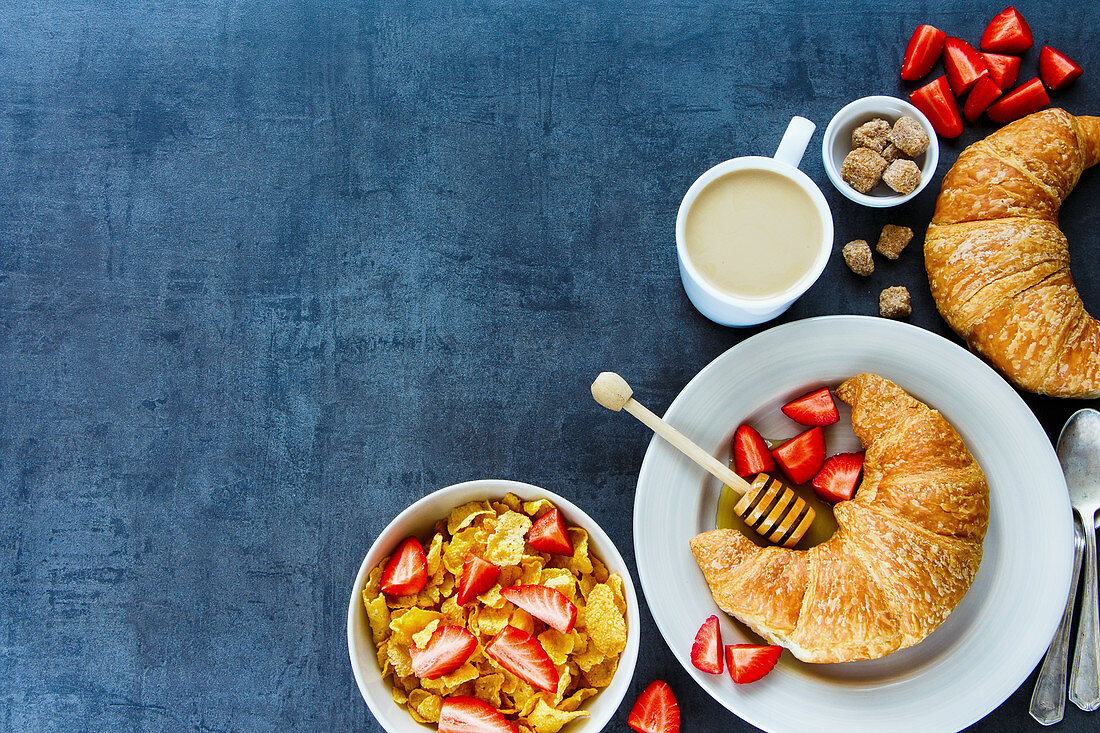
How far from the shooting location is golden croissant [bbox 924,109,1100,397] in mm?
1440

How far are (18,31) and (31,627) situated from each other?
1.37 meters

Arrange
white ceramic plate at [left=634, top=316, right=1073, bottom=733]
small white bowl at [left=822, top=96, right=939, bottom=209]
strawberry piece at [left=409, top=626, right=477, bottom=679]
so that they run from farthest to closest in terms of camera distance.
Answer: small white bowl at [left=822, top=96, right=939, bottom=209] < white ceramic plate at [left=634, top=316, right=1073, bottom=733] < strawberry piece at [left=409, top=626, right=477, bottom=679]

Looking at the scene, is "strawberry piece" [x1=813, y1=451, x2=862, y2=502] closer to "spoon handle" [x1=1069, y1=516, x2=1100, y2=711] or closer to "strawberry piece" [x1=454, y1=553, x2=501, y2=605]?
"spoon handle" [x1=1069, y1=516, x2=1100, y2=711]

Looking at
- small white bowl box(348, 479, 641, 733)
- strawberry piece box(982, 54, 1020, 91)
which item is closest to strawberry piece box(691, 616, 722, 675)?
small white bowl box(348, 479, 641, 733)

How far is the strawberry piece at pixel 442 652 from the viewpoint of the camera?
1.32m

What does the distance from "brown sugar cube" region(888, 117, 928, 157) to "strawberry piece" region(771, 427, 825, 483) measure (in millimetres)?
604

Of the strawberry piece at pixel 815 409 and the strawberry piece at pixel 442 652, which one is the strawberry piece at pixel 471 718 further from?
the strawberry piece at pixel 815 409

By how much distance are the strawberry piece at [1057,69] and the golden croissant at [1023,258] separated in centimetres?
14

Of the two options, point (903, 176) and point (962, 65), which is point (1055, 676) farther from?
point (962, 65)

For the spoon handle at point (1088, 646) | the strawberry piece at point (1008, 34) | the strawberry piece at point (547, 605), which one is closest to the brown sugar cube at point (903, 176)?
the strawberry piece at point (1008, 34)

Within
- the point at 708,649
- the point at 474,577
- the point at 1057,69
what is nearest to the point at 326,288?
the point at 474,577

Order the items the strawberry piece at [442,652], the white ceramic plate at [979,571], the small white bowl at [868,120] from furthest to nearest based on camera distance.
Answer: the small white bowl at [868,120]
the white ceramic plate at [979,571]
the strawberry piece at [442,652]

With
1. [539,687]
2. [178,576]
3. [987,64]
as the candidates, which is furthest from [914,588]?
[178,576]

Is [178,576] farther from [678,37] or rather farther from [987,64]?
[987,64]
